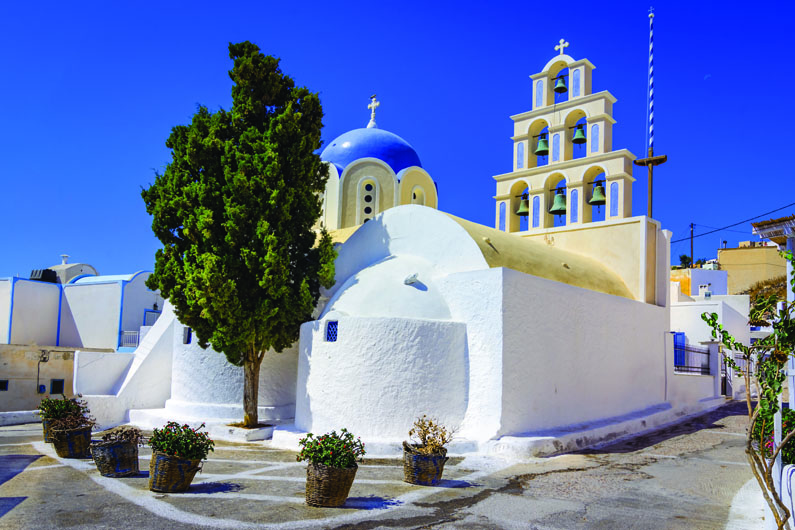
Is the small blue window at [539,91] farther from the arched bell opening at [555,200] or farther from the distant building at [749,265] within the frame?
the distant building at [749,265]

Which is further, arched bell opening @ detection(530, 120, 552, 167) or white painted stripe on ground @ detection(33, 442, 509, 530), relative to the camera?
arched bell opening @ detection(530, 120, 552, 167)

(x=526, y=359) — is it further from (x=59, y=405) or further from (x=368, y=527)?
(x=59, y=405)

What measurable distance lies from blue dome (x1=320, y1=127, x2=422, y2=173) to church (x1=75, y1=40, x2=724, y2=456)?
0.18 ft

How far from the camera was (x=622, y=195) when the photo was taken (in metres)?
15.9

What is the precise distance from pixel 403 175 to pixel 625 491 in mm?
12104

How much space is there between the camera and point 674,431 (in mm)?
13984

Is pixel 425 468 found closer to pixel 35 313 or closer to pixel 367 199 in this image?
pixel 367 199

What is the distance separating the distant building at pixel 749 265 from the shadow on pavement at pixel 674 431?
2272cm

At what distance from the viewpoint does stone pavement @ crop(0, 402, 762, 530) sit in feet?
21.3

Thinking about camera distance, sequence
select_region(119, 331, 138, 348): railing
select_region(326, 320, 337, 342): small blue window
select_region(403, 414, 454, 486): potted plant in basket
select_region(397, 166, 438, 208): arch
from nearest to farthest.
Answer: select_region(403, 414, 454, 486): potted plant in basket → select_region(326, 320, 337, 342): small blue window → select_region(397, 166, 438, 208): arch → select_region(119, 331, 138, 348): railing

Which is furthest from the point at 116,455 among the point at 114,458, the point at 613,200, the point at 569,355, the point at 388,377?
the point at 613,200

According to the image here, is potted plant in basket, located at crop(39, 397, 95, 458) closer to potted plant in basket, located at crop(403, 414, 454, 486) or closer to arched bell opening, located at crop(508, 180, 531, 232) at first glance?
potted plant in basket, located at crop(403, 414, 454, 486)

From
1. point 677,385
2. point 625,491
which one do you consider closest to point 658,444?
point 625,491

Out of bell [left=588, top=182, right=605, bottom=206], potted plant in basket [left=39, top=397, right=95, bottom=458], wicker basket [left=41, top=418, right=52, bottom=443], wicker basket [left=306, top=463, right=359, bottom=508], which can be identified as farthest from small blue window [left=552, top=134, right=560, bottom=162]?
wicker basket [left=41, top=418, right=52, bottom=443]
